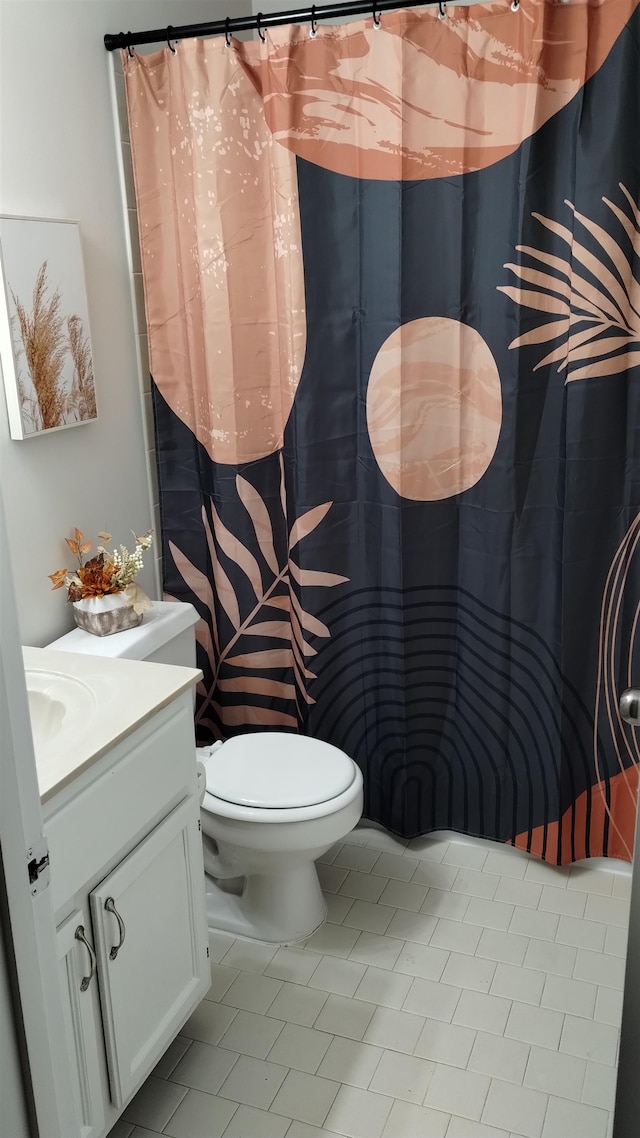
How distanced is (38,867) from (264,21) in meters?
1.86

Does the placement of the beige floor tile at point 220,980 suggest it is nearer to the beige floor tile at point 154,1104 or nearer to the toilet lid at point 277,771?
the beige floor tile at point 154,1104

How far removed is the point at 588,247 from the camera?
2.05 metres

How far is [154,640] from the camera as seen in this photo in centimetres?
228

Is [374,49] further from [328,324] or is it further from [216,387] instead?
[216,387]

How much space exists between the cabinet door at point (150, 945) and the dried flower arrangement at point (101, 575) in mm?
615

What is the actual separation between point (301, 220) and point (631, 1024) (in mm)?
1757

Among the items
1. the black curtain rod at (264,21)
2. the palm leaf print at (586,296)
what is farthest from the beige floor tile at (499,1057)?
the black curtain rod at (264,21)

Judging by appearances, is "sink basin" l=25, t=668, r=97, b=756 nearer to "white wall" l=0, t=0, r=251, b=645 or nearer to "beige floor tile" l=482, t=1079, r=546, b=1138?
"white wall" l=0, t=0, r=251, b=645

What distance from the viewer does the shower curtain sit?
80.7 inches

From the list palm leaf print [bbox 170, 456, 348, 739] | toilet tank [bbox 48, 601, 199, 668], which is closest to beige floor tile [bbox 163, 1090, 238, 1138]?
toilet tank [bbox 48, 601, 199, 668]

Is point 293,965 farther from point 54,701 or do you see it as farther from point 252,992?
point 54,701

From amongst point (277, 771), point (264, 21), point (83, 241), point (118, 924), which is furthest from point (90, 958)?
point (264, 21)

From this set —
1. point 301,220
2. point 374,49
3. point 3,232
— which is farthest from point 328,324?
point 3,232

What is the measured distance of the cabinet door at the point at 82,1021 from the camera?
148 cm
